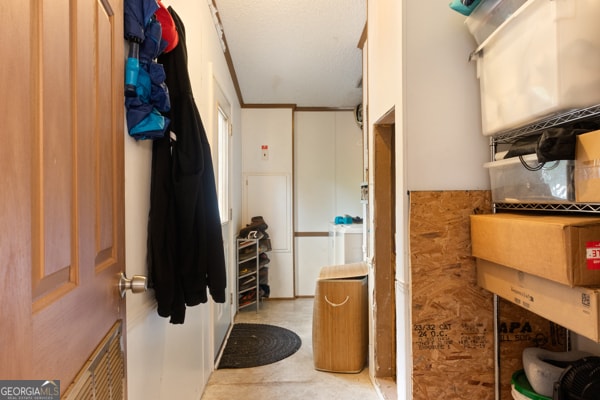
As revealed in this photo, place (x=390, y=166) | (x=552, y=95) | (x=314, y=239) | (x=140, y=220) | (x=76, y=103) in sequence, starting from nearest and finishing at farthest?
1. (x=76, y=103)
2. (x=552, y=95)
3. (x=140, y=220)
4. (x=390, y=166)
5. (x=314, y=239)

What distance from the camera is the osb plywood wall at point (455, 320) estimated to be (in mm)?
1381

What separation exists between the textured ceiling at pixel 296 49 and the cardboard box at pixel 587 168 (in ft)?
6.44

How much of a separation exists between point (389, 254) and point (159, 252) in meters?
1.39

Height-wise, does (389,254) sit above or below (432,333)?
above

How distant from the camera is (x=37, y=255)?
0.50 m

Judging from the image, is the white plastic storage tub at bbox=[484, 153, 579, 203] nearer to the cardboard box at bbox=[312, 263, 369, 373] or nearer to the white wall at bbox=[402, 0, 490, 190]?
the white wall at bbox=[402, 0, 490, 190]

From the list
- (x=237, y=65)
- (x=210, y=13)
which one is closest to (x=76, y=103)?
(x=210, y=13)

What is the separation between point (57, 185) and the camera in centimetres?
56

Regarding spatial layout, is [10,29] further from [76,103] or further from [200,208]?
[200,208]

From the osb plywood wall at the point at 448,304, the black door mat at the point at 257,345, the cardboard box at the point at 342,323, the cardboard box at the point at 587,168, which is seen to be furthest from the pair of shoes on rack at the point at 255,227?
the cardboard box at the point at 587,168

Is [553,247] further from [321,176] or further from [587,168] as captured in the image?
[321,176]

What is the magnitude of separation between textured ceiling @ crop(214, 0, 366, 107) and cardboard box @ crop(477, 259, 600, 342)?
6.98ft

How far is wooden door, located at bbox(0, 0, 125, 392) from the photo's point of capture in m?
0.43

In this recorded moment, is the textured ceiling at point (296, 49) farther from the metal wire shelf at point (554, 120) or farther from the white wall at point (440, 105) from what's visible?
the metal wire shelf at point (554, 120)
